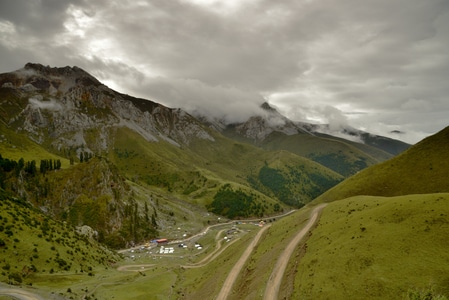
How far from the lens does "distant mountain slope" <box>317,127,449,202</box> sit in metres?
116

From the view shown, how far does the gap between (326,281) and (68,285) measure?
57.0m

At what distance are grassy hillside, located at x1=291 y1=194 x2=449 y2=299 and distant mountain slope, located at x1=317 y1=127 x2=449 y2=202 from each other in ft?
193

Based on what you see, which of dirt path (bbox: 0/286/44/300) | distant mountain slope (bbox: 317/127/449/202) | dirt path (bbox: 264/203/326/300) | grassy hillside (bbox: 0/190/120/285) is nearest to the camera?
dirt path (bbox: 0/286/44/300)

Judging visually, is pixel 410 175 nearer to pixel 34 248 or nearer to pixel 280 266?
pixel 280 266

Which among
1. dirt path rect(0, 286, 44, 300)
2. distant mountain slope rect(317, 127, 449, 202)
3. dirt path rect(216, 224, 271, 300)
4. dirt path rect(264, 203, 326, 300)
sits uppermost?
distant mountain slope rect(317, 127, 449, 202)

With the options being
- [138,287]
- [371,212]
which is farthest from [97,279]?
[371,212]

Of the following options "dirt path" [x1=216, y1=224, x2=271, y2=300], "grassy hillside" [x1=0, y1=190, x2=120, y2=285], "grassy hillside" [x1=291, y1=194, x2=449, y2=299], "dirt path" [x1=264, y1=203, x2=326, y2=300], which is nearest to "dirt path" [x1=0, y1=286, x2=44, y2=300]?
"grassy hillside" [x1=0, y1=190, x2=120, y2=285]

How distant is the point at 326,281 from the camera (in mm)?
52188

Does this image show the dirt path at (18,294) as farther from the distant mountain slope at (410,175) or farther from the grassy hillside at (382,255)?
the distant mountain slope at (410,175)

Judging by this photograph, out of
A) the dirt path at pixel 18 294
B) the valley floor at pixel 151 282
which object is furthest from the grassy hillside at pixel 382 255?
the dirt path at pixel 18 294

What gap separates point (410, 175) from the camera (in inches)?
4921

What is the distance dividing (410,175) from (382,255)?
92.2 m

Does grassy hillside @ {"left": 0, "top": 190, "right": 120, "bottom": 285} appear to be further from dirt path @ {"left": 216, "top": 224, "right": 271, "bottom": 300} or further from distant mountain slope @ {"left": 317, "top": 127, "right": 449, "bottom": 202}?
distant mountain slope @ {"left": 317, "top": 127, "right": 449, "bottom": 202}

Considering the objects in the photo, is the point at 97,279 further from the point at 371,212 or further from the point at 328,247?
the point at 371,212
